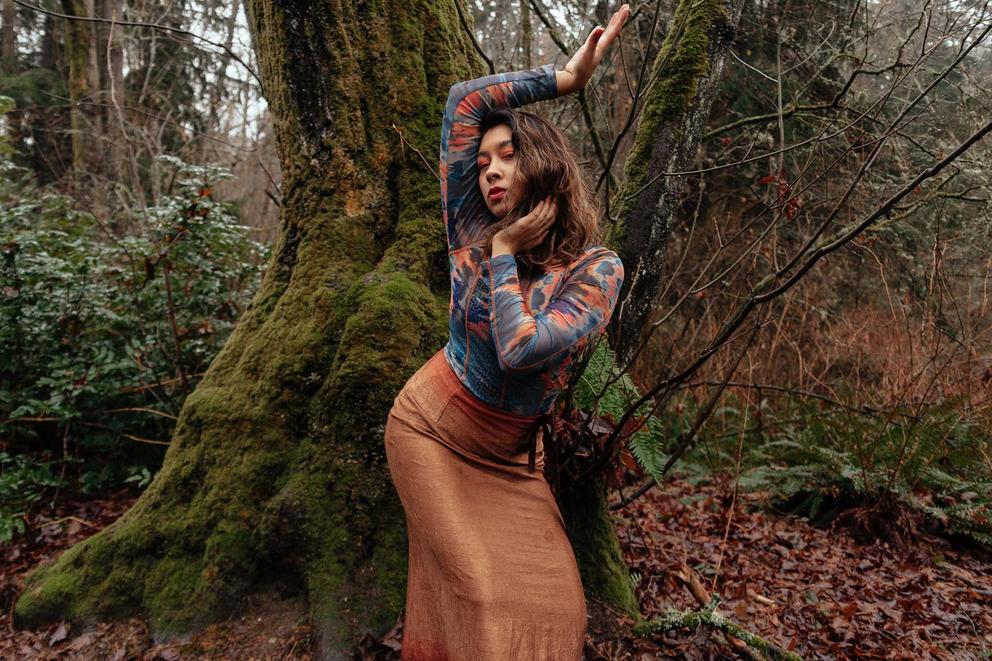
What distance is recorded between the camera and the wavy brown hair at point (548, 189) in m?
2.10

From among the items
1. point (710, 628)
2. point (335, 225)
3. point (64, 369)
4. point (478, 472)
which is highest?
point (335, 225)

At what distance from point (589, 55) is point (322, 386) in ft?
6.12

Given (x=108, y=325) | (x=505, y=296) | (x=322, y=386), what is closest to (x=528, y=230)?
(x=505, y=296)

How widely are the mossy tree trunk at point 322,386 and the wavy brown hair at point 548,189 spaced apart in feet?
3.25

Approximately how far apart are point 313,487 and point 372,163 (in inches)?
64.2

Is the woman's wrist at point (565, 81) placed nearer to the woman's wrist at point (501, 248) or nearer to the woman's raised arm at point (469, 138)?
the woman's raised arm at point (469, 138)

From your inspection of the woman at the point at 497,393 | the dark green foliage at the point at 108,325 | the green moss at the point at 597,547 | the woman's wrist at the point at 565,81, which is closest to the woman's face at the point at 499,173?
the woman at the point at 497,393

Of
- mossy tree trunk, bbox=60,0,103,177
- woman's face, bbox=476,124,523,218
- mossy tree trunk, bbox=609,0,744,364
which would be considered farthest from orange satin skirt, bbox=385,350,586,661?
mossy tree trunk, bbox=60,0,103,177

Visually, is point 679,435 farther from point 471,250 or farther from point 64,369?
point 64,369

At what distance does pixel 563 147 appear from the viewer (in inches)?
85.4

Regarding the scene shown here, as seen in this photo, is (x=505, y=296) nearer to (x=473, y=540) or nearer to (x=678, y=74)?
(x=473, y=540)

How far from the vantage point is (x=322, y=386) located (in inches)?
117

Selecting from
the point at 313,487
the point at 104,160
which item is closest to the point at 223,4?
the point at 104,160

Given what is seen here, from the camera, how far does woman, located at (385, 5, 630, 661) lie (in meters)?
1.99
